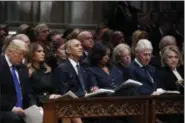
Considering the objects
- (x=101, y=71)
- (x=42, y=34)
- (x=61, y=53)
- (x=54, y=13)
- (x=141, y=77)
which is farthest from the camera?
(x=54, y=13)

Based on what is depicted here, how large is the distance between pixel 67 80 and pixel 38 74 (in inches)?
15.7

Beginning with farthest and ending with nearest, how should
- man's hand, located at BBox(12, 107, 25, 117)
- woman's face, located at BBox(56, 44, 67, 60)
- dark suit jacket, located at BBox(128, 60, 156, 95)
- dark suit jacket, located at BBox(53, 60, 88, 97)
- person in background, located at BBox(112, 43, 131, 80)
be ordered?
1. woman's face, located at BBox(56, 44, 67, 60)
2. person in background, located at BBox(112, 43, 131, 80)
3. dark suit jacket, located at BBox(128, 60, 156, 95)
4. dark suit jacket, located at BBox(53, 60, 88, 97)
5. man's hand, located at BBox(12, 107, 25, 117)

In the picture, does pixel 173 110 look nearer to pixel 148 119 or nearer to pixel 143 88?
pixel 148 119

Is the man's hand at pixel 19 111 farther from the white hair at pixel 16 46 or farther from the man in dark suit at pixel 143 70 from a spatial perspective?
the man in dark suit at pixel 143 70

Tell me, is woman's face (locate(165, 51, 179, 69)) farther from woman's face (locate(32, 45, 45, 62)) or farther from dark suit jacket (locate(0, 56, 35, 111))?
dark suit jacket (locate(0, 56, 35, 111))

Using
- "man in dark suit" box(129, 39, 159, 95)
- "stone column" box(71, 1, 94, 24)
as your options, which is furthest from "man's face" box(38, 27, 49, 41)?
"stone column" box(71, 1, 94, 24)

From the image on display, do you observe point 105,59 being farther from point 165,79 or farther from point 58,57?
point 58,57

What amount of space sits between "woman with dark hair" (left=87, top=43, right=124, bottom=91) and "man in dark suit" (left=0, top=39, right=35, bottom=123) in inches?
33.4

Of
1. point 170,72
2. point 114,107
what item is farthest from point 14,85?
point 170,72

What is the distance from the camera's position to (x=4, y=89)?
26.2ft

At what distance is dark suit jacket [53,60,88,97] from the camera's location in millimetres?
8367

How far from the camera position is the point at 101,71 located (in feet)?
28.6

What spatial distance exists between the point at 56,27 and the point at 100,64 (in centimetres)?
544

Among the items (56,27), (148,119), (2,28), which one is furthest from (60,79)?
(56,27)
